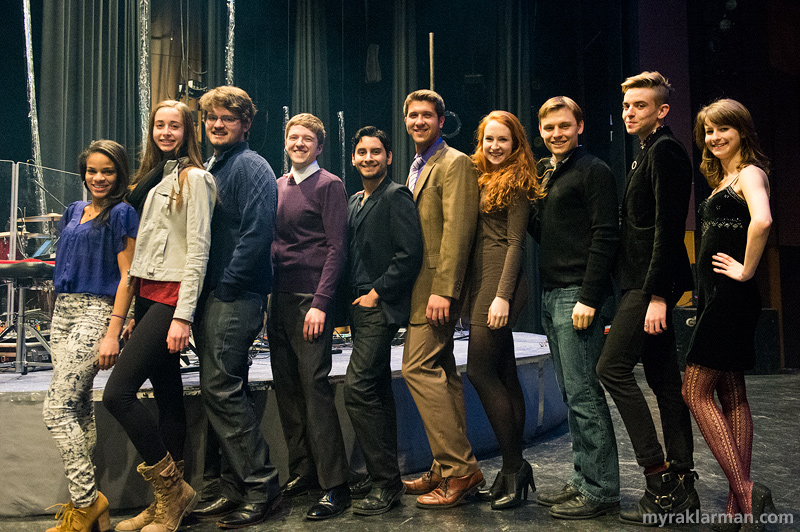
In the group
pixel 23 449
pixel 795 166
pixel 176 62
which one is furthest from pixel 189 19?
pixel 795 166

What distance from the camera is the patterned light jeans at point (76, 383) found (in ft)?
6.46

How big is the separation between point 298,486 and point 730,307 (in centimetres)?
161

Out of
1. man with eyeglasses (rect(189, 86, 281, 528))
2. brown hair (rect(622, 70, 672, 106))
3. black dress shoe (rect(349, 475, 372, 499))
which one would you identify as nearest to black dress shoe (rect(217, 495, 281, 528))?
man with eyeglasses (rect(189, 86, 281, 528))

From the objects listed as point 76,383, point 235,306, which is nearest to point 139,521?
point 76,383

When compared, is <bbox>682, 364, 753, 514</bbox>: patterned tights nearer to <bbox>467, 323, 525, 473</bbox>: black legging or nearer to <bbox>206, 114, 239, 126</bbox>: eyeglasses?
<bbox>467, 323, 525, 473</bbox>: black legging

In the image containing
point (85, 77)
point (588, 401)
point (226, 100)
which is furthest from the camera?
point (85, 77)

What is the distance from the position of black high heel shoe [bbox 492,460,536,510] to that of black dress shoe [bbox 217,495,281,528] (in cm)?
78

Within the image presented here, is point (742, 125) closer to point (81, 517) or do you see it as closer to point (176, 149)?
point (176, 149)

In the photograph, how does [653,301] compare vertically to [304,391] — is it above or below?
above

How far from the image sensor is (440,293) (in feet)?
7.21

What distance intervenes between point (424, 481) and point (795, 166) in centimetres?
507

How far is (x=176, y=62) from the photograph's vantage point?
677 centimetres

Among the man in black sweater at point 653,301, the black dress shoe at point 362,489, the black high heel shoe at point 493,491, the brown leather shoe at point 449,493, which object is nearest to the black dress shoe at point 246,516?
the black dress shoe at point 362,489

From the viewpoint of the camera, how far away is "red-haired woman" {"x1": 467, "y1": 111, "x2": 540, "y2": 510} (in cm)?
219
